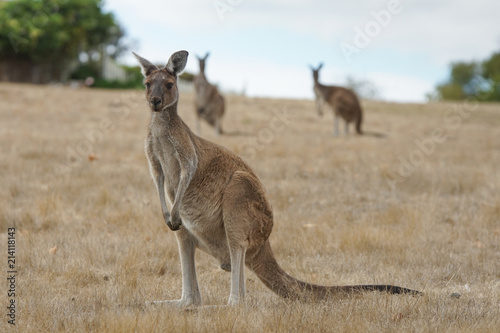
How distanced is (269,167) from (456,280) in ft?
15.9

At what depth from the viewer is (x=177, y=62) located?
3.54 m

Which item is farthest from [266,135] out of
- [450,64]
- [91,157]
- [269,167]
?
[450,64]

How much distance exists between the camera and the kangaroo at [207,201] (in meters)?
3.47

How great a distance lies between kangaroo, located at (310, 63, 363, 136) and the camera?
15.2 meters

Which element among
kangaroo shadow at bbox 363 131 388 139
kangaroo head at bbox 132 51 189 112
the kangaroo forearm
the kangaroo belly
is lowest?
the kangaroo belly

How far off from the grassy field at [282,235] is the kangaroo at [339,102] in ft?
8.85

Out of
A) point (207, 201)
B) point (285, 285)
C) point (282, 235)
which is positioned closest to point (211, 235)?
point (207, 201)

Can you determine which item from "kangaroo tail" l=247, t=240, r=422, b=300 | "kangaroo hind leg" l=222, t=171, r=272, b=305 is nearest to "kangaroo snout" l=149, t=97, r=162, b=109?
"kangaroo hind leg" l=222, t=171, r=272, b=305

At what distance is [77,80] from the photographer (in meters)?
33.7

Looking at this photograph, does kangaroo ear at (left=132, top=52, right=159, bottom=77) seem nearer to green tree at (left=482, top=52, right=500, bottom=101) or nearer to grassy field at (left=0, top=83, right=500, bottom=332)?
grassy field at (left=0, top=83, right=500, bottom=332)

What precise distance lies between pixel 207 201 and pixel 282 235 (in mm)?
2047

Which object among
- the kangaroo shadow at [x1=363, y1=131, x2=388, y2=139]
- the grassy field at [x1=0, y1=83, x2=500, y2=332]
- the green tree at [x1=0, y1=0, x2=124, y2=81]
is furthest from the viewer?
the green tree at [x1=0, y1=0, x2=124, y2=81]

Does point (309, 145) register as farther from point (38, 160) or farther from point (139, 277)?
point (139, 277)

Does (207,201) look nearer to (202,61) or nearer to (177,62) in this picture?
(177,62)
